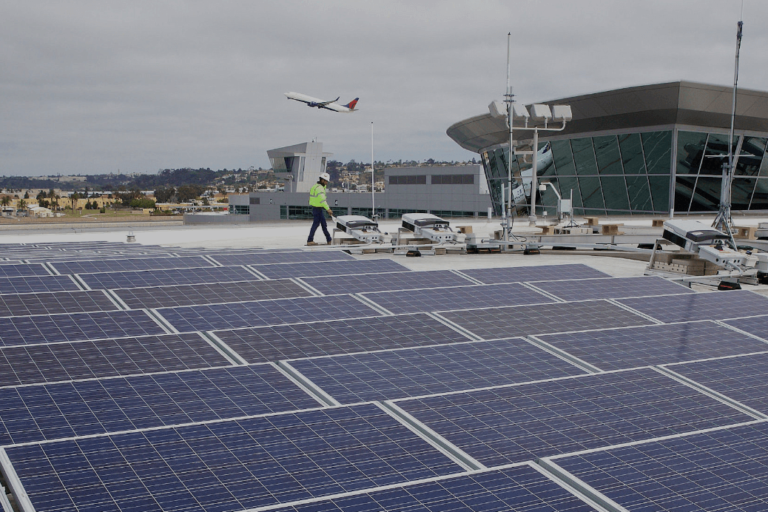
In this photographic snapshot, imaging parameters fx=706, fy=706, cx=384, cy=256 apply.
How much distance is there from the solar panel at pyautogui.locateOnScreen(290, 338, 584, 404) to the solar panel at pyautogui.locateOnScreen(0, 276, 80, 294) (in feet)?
18.3

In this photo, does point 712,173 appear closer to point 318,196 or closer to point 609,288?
point 318,196

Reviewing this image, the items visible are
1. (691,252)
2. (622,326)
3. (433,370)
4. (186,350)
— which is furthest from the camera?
(691,252)

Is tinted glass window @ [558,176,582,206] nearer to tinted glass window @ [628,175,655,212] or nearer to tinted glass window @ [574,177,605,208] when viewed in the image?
tinted glass window @ [574,177,605,208]

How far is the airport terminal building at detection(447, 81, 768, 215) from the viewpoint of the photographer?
39500 mm

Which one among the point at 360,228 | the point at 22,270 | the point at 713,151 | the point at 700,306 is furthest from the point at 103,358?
the point at 713,151

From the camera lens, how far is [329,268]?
14172 millimetres

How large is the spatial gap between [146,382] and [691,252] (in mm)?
13257

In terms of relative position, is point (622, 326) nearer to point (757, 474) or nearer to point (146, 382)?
point (757, 474)

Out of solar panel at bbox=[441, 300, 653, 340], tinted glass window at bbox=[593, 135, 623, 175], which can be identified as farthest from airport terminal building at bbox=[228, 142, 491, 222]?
solar panel at bbox=[441, 300, 653, 340]

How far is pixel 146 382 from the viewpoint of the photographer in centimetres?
674

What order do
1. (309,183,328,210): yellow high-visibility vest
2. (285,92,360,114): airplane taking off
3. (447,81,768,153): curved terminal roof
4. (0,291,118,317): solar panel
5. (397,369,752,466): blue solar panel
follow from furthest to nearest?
(285,92,360,114): airplane taking off, (447,81,768,153): curved terminal roof, (309,183,328,210): yellow high-visibility vest, (0,291,118,317): solar panel, (397,369,752,466): blue solar panel

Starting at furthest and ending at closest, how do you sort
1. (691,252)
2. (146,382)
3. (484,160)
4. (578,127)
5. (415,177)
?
(415,177), (484,160), (578,127), (691,252), (146,382)

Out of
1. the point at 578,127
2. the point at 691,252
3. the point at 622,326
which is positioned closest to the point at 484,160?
the point at 578,127

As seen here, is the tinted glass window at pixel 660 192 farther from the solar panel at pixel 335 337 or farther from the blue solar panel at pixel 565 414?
the blue solar panel at pixel 565 414
